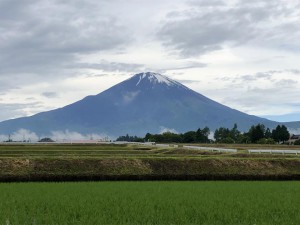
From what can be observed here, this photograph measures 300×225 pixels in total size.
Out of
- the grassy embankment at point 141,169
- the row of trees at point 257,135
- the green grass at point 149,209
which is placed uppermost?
the row of trees at point 257,135

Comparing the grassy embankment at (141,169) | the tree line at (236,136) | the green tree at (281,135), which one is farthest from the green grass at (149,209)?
the green tree at (281,135)

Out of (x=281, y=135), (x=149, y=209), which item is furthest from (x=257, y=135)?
(x=149, y=209)

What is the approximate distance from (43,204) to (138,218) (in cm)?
448

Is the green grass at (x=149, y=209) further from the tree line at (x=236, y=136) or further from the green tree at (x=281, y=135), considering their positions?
the green tree at (x=281, y=135)

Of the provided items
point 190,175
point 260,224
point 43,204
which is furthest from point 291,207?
point 190,175

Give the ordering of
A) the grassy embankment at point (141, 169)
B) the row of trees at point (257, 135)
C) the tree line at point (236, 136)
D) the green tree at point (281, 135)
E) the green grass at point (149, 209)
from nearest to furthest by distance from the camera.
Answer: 1. the green grass at point (149, 209)
2. the grassy embankment at point (141, 169)
3. the row of trees at point (257, 135)
4. the tree line at point (236, 136)
5. the green tree at point (281, 135)

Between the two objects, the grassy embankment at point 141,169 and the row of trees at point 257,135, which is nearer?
the grassy embankment at point 141,169

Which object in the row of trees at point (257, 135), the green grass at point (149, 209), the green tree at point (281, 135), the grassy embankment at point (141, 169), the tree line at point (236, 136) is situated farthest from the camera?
the green tree at point (281, 135)

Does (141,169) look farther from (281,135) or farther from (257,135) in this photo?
(281,135)

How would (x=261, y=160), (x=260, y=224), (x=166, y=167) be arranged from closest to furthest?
(x=260, y=224), (x=166, y=167), (x=261, y=160)

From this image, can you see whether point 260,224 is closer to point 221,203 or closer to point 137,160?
point 221,203

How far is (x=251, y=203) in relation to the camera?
1706 centimetres

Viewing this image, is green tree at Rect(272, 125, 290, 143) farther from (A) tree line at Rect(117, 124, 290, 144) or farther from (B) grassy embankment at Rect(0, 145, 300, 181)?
(B) grassy embankment at Rect(0, 145, 300, 181)

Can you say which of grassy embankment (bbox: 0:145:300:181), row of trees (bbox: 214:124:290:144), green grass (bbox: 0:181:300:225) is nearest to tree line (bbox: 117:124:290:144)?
row of trees (bbox: 214:124:290:144)
